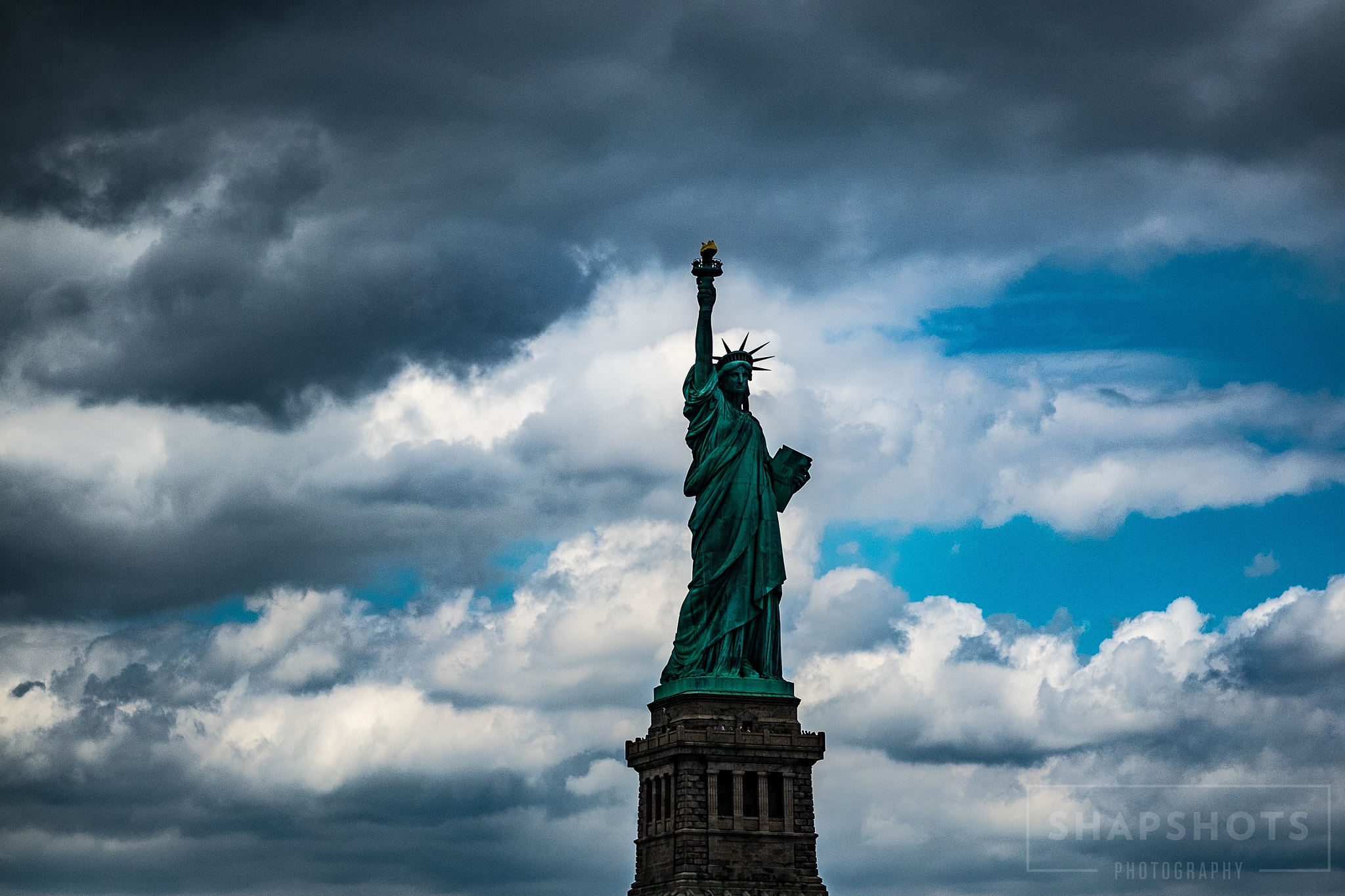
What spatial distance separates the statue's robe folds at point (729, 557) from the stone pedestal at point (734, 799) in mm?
1998

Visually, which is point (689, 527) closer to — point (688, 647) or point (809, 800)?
point (688, 647)

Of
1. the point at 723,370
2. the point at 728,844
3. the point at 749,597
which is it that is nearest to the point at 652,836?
the point at 728,844

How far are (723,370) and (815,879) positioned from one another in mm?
23569

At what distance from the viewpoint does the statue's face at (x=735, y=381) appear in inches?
4284

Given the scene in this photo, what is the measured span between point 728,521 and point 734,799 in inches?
495

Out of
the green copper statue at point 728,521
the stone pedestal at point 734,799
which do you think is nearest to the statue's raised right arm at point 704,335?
the green copper statue at point 728,521

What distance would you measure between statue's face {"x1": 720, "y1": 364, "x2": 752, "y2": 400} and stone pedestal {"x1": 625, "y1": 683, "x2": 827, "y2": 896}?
541 inches

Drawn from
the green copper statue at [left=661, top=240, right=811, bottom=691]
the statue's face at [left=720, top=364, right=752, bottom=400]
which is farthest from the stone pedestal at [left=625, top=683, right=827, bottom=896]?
the statue's face at [left=720, top=364, right=752, bottom=400]

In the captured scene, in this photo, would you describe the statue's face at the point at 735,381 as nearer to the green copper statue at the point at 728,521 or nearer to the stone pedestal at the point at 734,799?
the green copper statue at the point at 728,521

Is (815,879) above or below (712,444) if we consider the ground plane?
below

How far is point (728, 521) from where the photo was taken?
350 feet

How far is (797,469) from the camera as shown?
358ft

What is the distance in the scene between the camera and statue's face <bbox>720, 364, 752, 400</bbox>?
109 m

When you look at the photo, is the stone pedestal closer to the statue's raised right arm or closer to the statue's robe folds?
the statue's robe folds
